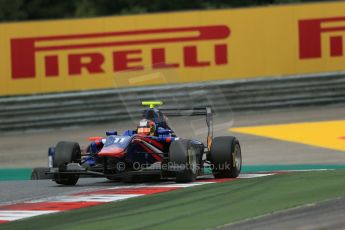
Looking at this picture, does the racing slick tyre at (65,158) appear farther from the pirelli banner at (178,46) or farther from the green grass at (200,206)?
the pirelli banner at (178,46)

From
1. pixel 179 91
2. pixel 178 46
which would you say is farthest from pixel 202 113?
pixel 178 46

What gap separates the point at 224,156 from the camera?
13.3 m

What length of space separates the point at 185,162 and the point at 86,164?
1573mm

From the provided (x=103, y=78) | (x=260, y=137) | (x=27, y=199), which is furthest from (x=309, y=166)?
(x=103, y=78)

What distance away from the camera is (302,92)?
23703 mm

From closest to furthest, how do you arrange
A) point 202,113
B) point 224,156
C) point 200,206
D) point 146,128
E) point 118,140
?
point 200,206, point 118,140, point 224,156, point 146,128, point 202,113

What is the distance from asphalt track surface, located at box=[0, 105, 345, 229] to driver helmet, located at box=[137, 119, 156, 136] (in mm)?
412

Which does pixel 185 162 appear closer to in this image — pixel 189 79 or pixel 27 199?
pixel 27 199

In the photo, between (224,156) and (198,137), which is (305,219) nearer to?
(224,156)

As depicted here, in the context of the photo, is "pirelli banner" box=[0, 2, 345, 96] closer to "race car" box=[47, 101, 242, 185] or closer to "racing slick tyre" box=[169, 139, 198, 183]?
"race car" box=[47, 101, 242, 185]

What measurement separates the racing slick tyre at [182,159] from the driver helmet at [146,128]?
30.2 inches

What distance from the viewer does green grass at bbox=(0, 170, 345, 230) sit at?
9109 millimetres

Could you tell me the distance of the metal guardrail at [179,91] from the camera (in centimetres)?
2261

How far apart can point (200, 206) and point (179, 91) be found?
1196cm
